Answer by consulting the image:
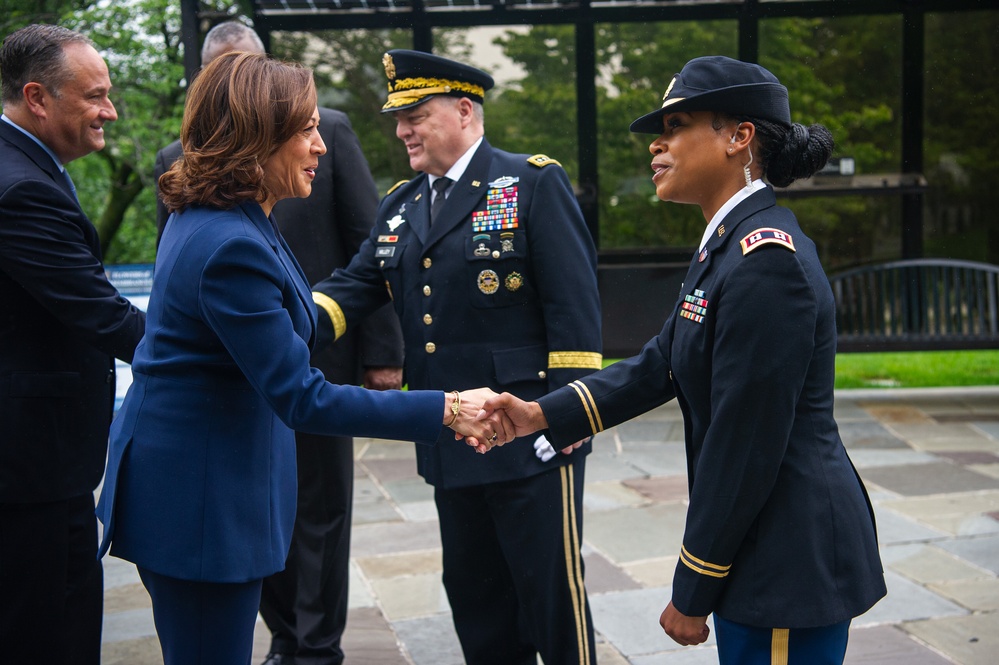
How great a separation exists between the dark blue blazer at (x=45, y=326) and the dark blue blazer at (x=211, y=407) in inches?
24.2

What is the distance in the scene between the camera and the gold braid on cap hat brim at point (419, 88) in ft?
10.7

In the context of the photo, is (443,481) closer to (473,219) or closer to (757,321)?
(473,219)

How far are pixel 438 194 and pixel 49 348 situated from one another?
4.14ft

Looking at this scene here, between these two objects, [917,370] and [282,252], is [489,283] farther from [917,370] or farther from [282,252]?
[917,370]

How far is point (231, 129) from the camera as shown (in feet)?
7.44

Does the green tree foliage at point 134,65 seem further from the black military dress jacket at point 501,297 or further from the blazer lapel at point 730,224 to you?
the blazer lapel at point 730,224

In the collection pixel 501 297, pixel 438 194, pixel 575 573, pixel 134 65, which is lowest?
pixel 575 573

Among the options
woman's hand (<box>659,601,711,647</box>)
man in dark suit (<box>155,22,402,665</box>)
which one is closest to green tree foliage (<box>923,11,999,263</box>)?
man in dark suit (<box>155,22,402,665</box>)

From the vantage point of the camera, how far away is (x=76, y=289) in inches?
110

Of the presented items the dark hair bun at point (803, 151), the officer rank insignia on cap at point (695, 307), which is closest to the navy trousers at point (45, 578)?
the officer rank insignia on cap at point (695, 307)

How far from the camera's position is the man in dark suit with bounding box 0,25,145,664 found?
9.06 ft

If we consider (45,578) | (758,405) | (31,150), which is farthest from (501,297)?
(45,578)

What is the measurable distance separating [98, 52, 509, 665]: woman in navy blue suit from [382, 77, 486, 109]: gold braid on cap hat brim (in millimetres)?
964

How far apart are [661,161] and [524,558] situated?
1.30 meters
